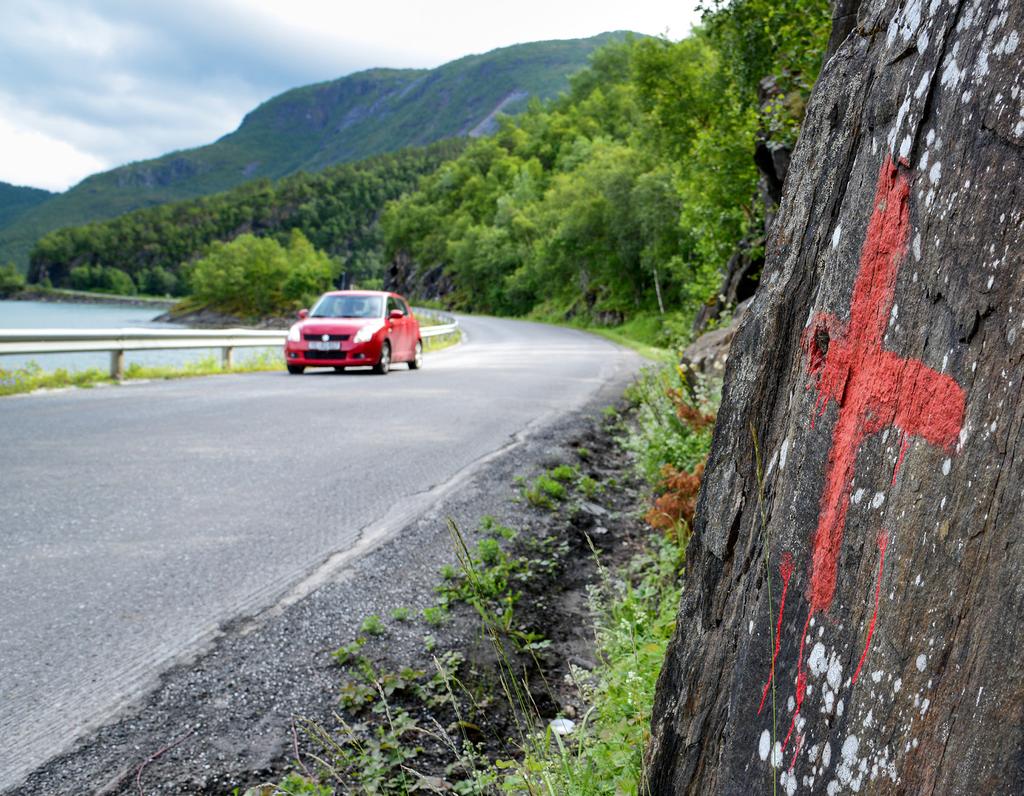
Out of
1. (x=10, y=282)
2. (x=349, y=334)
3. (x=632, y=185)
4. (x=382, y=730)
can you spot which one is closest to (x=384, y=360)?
(x=349, y=334)

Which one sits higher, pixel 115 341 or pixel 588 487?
pixel 115 341

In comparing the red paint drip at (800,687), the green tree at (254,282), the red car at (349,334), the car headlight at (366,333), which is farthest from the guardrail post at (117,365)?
the green tree at (254,282)

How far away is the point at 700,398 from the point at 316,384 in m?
7.93

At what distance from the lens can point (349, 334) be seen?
54.3 feet

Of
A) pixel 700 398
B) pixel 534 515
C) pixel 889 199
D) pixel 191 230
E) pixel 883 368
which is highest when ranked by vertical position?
pixel 191 230

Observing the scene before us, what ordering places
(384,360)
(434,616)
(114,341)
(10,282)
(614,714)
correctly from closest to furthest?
(614,714) → (434,616) → (114,341) → (384,360) → (10,282)

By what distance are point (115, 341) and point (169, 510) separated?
970cm

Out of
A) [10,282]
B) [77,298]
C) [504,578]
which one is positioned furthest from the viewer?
[10,282]

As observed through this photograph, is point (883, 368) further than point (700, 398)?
No

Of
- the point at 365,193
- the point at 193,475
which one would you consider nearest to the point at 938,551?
the point at 193,475

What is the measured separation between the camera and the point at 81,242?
154 meters

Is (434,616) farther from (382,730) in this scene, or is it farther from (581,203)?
(581,203)

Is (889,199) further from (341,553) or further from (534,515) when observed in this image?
(534,515)

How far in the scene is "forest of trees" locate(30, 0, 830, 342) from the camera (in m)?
17.6
